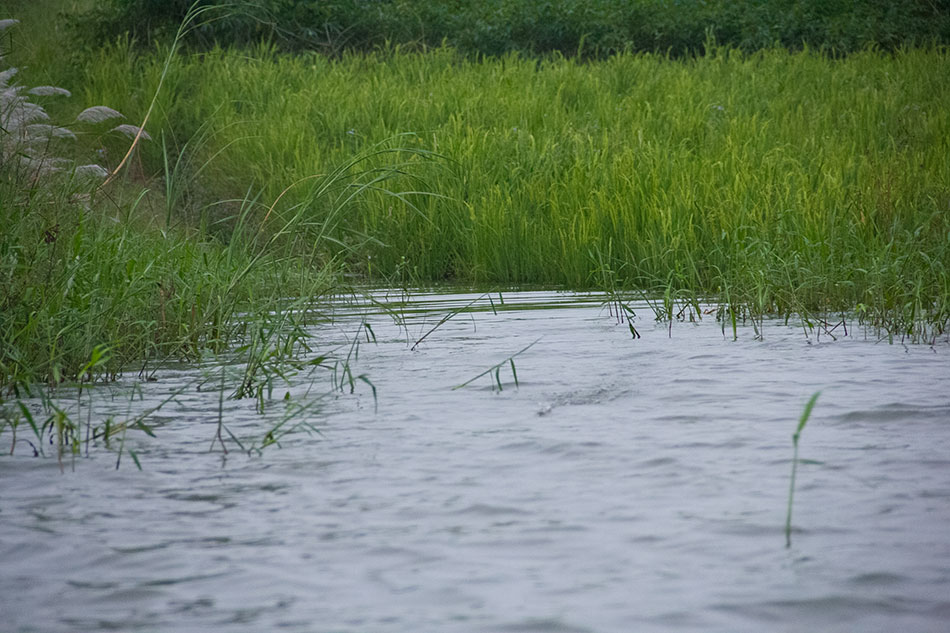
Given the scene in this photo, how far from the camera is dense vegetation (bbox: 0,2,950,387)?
4.61 meters

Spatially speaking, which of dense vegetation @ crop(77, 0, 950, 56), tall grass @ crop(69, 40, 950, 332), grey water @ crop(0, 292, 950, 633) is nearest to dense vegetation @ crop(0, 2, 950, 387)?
tall grass @ crop(69, 40, 950, 332)

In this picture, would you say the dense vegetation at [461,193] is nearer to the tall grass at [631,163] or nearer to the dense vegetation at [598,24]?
the tall grass at [631,163]

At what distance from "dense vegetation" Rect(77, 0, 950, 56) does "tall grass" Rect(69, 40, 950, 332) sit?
306 centimetres

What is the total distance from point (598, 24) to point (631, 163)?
9619 mm

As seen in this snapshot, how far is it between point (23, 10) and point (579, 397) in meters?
17.1

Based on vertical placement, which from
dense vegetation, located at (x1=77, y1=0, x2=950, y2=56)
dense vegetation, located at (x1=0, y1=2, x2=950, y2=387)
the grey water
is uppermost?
dense vegetation, located at (x1=77, y1=0, x2=950, y2=56)

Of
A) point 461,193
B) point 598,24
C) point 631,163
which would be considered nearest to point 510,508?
point 631,163

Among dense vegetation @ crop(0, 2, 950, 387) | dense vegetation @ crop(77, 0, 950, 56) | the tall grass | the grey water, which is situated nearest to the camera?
the grey water

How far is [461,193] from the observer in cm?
810

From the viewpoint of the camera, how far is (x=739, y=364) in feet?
13.9

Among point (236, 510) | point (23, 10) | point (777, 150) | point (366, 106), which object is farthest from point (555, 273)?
point (23, 10)

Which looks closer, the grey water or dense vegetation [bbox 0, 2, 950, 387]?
the grey water

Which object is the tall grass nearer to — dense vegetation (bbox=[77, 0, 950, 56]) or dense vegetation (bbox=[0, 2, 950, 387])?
dense vegetation (bbox=[0, 2, 950, 387])

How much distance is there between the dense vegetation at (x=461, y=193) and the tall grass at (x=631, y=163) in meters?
0.03
